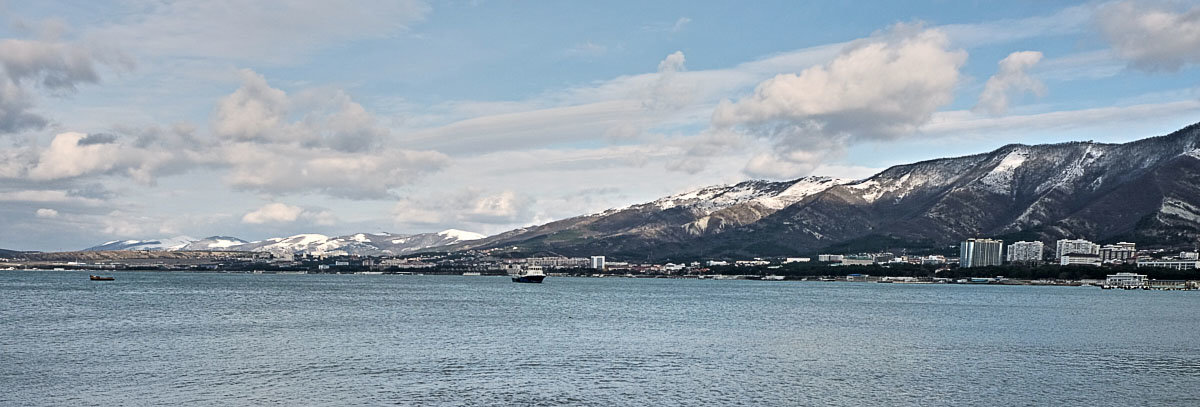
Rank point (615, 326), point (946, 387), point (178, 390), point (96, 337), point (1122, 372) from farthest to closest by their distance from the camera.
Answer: point (615, 326) → point (96, 337) → point (1122, 372) → point (946, 387) → point (178, 390)

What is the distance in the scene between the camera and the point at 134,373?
51.8 metres

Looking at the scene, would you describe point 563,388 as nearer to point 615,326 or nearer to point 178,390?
point 178,390

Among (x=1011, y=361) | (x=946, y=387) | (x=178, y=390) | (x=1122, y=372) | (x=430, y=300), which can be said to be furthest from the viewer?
(x=430, y=300)

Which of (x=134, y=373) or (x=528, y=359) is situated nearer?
(x=134, y=373)

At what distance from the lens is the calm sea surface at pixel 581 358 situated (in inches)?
1854

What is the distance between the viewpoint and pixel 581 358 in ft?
203

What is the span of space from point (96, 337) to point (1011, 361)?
62.4 meters

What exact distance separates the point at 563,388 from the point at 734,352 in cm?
2043

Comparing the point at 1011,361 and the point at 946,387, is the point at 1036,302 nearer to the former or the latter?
the point at 1011,361

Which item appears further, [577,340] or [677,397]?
[577,340]

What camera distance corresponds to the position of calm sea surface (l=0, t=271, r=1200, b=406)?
47094 millimetres

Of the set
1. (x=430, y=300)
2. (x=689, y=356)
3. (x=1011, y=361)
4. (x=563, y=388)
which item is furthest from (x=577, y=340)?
(x=430, y=300)

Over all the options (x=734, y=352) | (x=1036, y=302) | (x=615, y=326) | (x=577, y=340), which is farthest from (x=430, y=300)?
(x=1036, y=302)

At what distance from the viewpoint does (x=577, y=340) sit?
73812 millimetres
